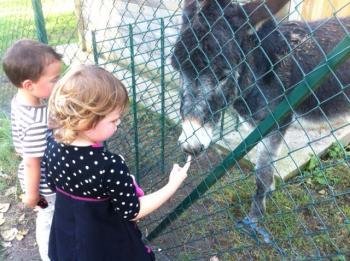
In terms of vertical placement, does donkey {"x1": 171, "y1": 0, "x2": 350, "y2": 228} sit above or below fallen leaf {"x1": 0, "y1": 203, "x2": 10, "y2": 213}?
above

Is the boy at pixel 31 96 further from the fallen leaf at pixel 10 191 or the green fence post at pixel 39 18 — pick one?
the fallen leaf at pixel 10 191

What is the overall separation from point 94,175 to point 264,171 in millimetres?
1985

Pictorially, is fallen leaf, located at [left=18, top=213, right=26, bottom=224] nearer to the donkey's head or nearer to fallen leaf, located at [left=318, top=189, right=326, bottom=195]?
the donkey's head

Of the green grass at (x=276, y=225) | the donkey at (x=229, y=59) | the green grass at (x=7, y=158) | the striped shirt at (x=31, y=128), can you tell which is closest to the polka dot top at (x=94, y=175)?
the striped shirt at (x=31, y=128)

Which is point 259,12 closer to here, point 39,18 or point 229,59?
point 229,59

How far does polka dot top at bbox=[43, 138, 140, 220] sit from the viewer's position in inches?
57.2

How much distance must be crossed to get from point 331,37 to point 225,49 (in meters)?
1.11

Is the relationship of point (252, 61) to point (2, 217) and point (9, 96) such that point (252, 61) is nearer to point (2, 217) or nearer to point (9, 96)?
point (2, 217)

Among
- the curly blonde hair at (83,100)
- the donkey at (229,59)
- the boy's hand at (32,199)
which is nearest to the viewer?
the curly blonde hair at (83,100)

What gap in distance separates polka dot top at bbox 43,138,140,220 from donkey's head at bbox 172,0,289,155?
0.91m

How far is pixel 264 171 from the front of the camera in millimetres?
3100

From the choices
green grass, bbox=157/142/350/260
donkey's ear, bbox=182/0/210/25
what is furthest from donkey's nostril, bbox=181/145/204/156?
donkey's ear, bbox=182/0/210/25

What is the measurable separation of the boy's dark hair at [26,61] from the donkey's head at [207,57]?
33.0 inches

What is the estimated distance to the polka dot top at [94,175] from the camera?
145cm
